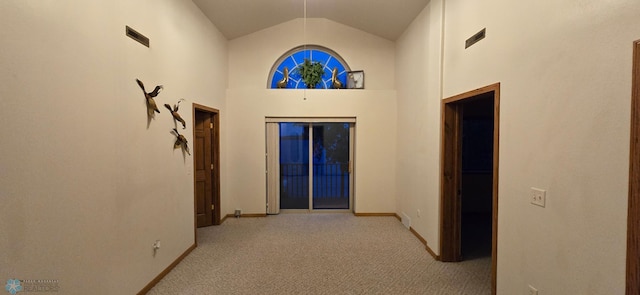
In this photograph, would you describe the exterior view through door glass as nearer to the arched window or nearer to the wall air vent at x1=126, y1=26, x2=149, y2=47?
the arched window

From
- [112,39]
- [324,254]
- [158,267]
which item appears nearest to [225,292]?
[158,267]

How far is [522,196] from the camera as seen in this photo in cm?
201

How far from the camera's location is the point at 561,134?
167cm

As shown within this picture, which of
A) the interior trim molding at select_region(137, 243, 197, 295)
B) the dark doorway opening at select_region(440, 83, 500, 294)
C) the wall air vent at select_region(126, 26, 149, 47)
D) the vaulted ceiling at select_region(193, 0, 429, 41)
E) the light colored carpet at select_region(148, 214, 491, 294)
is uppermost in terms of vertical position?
the vaulted ceiling at select_region(193, 0, 429, 41)

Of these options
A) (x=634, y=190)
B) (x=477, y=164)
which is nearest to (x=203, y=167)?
(x=634, y=190)

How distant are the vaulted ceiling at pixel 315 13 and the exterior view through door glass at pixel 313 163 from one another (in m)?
1.82

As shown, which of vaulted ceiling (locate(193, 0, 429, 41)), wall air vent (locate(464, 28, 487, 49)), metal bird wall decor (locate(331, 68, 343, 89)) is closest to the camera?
wall air vent (locate(464, 28, 487, 49))

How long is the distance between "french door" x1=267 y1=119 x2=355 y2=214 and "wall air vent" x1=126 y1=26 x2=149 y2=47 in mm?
2762

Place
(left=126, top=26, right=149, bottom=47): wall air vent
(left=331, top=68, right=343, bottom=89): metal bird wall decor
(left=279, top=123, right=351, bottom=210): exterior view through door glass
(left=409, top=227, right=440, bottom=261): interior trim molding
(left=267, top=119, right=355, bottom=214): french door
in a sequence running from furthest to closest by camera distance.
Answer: (left=279, top=123, right=351, bottom=210): exterior view through door glass → (left=267, top=119, right=355, bottom=214): french door → (left=331, top=68, right=343, bottom=89): metal bird wall decor → (left=409, top=227, right=440, bottom=261): interior trim molding → (left=126, top=26, right=149, bottom=47): wall air vent

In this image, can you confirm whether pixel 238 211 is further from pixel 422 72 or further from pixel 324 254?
pixel 422 72

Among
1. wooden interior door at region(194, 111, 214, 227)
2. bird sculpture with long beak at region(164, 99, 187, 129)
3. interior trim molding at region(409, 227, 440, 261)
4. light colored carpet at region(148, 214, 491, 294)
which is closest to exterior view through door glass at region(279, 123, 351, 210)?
light colored carpet at region(148, 214, 491, 294)

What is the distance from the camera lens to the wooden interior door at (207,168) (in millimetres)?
4395

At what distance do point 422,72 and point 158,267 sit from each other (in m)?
3.96

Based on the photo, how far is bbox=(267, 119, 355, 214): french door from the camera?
5.16 metres
